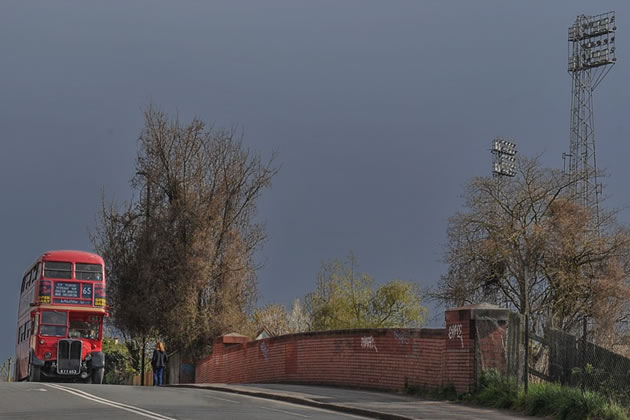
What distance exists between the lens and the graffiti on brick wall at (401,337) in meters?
24.1

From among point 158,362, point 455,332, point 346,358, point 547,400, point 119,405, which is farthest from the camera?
point 158,362

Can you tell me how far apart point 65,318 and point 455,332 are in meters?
19.2

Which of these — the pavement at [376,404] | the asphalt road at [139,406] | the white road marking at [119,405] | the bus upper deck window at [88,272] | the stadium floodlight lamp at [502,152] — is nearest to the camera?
the white road marking at [119,405]

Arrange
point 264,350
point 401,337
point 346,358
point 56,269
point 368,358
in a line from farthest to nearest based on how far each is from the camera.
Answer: point 56,269, point 264,350, point 346,358, point 368,358, point 401,337

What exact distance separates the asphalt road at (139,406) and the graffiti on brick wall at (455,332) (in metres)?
3.91

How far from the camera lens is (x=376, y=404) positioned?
67.5 feet

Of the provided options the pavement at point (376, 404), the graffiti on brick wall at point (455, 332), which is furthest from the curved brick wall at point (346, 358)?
the pavement at point (376, 404)

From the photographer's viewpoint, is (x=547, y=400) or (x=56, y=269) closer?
(x=547, y=400)

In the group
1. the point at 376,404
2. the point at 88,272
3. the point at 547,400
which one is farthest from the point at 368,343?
the point at 88,272

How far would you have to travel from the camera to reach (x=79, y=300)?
36000 millimetres

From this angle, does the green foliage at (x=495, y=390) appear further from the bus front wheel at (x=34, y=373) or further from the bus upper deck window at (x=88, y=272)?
the bus front wheel at (x=34, y=373)

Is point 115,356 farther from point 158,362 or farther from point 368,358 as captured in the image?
point 368,358

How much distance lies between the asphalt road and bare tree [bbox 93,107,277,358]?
18.4 m

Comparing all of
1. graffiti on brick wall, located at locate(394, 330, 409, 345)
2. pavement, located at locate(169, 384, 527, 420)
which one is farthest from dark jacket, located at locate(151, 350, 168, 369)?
graffiti on brick wall, located at locate(394, 330, 409, 345)
